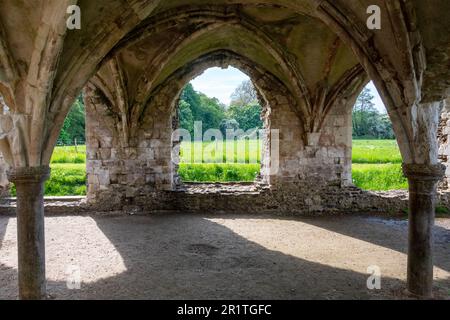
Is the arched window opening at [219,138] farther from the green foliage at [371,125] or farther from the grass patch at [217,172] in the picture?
the green foliage at [371,125]

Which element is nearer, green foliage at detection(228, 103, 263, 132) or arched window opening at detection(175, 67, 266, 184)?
arched window opening at detection(175, 67, 266, 184)

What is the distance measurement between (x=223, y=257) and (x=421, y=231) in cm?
288

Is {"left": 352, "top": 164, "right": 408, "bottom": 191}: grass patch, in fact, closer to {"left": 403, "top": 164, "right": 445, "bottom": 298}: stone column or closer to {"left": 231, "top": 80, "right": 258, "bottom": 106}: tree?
{"left": 403, "top": 164, "right": 445, "bottom": 298}: stone column

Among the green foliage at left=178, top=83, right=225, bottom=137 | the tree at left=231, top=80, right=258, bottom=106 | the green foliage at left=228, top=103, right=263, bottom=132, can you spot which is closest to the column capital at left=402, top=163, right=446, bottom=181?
the green foliage at left=178, top=83, right=225, bottom=137

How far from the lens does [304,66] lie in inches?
326

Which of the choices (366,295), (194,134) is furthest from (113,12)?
(194,134)

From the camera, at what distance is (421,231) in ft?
13.2

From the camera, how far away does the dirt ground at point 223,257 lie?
429cm

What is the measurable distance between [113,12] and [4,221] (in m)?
6.42

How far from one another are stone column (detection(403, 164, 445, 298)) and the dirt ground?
228 millimetres

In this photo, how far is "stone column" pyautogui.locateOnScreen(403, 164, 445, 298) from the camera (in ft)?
13.1

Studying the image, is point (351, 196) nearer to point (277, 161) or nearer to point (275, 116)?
point (277, 161)

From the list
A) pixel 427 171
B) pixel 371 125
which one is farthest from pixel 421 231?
pixel 371 125

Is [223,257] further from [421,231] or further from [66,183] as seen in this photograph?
[66,183]
